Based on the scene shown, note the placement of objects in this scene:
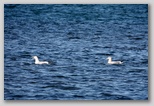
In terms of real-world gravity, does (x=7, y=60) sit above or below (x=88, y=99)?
above

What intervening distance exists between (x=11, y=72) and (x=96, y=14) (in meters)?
1.21

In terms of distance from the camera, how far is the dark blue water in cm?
344

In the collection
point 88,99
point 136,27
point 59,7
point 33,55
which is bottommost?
point 88,99

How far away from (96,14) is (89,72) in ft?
2.26

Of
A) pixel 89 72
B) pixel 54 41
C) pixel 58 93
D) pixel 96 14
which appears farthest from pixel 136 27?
pixel 58 93

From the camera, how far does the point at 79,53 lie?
11.4 feet

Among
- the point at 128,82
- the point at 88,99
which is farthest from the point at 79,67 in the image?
the point at 128,82

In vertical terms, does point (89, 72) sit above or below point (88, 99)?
above

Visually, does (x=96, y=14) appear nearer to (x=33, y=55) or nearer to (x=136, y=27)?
(x=136, y=27)

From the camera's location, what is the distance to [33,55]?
345 centimetres

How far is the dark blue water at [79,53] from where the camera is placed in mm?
3441

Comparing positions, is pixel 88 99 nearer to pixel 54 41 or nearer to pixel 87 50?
pixel 87 50

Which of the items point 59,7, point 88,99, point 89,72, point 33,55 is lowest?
point 88,99

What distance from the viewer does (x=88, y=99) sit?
11.3 feet
